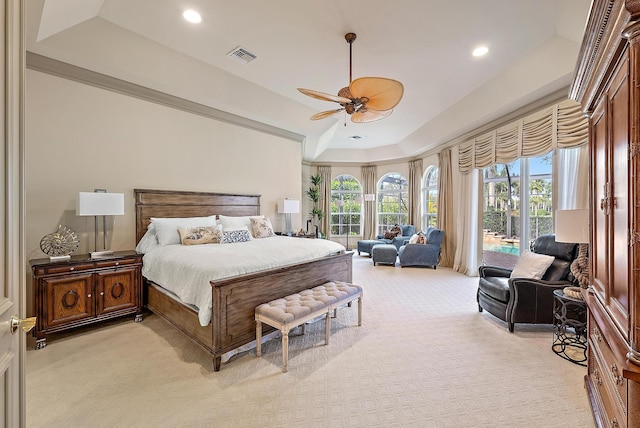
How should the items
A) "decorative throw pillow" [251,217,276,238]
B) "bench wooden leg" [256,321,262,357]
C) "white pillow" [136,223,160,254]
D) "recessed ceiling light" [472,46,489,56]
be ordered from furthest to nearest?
"decorative throw pillow" [251,217,276,238]
"white pillow" [136,223,160,254]
"recessed ceiling light" [472,46,489,56]
"bench wooden leg" [256,321,262,357]

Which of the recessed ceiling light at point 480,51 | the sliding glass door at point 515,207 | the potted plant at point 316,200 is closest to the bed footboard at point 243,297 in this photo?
the recessed ceiling light at point 480,51

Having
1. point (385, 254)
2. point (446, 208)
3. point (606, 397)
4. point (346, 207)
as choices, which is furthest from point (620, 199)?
point (346, 207)

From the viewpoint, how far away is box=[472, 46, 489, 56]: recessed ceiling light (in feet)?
11.0

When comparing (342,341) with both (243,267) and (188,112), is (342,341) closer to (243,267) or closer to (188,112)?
(243,267)

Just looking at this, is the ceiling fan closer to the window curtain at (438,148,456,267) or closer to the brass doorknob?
the brass doorknob

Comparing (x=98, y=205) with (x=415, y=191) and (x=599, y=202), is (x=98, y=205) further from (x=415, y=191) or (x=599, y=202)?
(x=415, y=191)

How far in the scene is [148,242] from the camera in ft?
12.3

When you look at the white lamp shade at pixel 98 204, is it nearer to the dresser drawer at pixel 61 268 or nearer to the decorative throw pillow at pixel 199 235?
the dresser drawer at pixel 61 268

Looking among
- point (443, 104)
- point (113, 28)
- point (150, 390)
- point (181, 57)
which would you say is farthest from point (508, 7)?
point (150, 390)

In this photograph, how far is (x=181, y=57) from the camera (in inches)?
146

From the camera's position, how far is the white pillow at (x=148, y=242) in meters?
3.65

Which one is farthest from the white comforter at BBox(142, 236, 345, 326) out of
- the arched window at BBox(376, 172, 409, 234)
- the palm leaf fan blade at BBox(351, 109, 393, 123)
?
the arched window at BBox(376, 172, 409, 234)

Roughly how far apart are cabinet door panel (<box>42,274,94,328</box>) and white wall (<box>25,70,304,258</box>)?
2.50 ft

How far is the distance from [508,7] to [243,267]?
3470 mm
